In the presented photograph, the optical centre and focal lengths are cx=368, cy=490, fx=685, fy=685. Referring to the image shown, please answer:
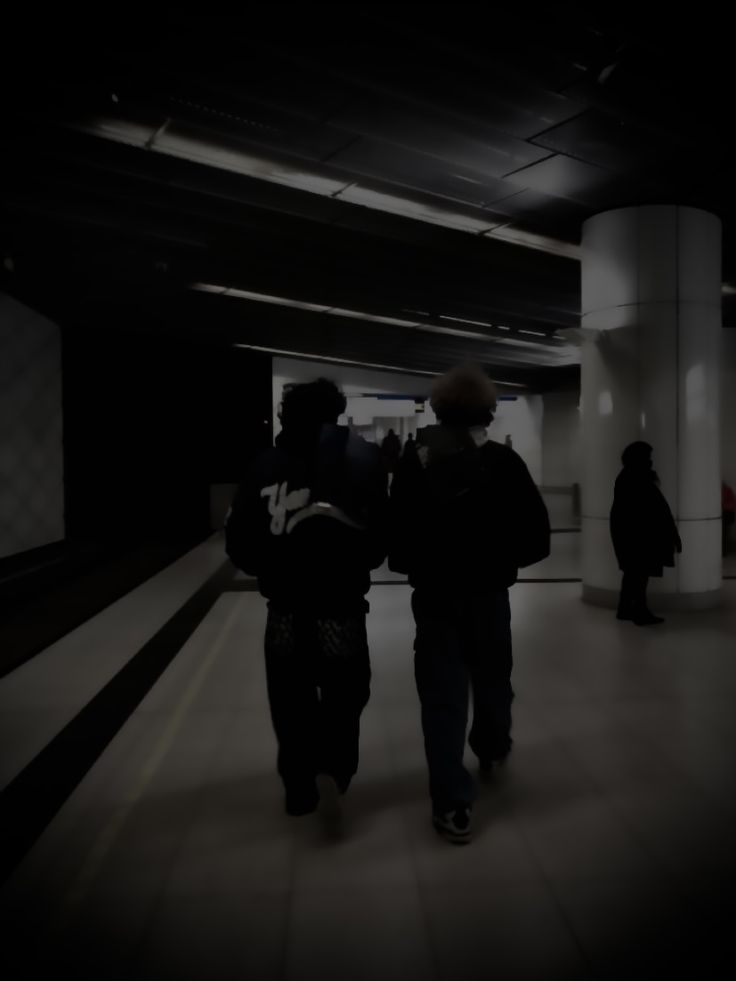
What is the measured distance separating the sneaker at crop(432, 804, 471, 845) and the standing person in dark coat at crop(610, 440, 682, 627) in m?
3.68

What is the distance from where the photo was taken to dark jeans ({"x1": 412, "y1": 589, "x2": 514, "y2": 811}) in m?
2.33

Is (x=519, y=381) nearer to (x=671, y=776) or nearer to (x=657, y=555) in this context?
(x=657, y=555)

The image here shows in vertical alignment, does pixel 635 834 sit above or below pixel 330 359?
below

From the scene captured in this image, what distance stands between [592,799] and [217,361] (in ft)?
43.2

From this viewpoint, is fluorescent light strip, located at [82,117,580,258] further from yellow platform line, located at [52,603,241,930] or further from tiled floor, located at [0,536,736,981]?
tiled floor, located at [0,536,736,981]

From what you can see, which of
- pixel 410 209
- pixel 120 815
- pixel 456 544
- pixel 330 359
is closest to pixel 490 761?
pixel 456 544

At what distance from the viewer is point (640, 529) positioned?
17.9 feet

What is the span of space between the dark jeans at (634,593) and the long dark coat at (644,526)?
0.07 metres

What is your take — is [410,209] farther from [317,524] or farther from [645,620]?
[317,524]

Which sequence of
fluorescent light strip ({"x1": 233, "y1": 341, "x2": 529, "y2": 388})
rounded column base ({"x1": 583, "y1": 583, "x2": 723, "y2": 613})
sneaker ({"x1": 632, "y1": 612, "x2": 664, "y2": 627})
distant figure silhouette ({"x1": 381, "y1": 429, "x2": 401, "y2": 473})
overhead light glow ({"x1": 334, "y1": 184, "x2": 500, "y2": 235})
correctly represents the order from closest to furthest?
→ sneaker ({"x1": 632, "y1": 612, "x2": 664, "y2": 627}) → rounded column base ({"x1": 583, "y1": 583, "x2": 723, "y2": 613}) → overhead light glow ({"x1": 334, "y1": 184, "x2": 500, "y2": 235}) → fluorescent light strip ({"x1": 233, "y1": 341, "x2": 529, "y2": 388}) → distant figure silhouette ({"x1": 381, "y1": 429, "x2": 401, "y2": 473})

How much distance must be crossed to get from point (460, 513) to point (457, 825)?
1.06 metres

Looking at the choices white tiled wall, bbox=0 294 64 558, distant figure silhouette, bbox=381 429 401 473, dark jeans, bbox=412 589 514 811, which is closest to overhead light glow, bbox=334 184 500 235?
dark jeans, bbox=412 589 514 811

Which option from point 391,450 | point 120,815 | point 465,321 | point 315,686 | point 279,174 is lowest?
point 120,815

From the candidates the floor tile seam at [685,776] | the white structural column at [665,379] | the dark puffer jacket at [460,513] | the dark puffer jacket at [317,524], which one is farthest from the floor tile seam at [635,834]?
the white structural column at [665,379]
